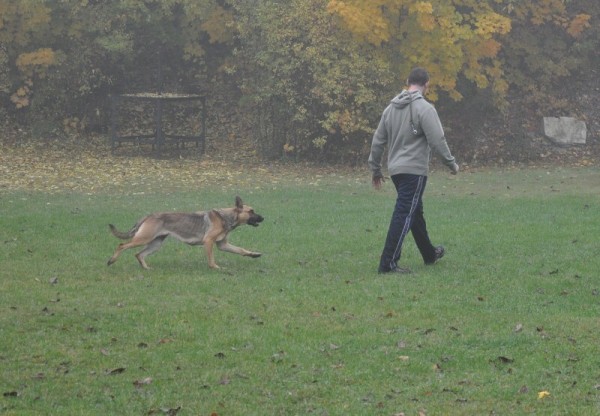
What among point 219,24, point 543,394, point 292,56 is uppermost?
point 219,24

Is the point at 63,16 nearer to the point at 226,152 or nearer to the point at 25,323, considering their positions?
the point at 226,152

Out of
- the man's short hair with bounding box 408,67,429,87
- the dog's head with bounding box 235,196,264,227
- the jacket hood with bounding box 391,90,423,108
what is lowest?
the dog's head with bounding box 235,196,264,227

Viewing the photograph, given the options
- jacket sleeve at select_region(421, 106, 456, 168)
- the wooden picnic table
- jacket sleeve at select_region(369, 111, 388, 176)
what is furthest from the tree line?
jacket sleeve at select_region(421, 106, 456, 168)

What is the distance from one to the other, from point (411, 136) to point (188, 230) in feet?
9.24

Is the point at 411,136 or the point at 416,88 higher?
the point at 416,88

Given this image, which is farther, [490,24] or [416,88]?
[490,24]

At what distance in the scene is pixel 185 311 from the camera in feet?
29.2

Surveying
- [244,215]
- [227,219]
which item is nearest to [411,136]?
[244,215]

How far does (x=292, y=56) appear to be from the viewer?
25.1 m

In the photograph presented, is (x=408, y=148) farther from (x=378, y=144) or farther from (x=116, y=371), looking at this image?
(x=116, y=371)

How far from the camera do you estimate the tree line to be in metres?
24.5

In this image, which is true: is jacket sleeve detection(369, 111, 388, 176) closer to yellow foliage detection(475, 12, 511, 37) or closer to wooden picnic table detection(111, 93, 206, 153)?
yellow foliage detection(475, 12, 511, 37)

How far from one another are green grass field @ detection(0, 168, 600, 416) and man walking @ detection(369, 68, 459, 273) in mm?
534

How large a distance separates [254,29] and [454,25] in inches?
209
